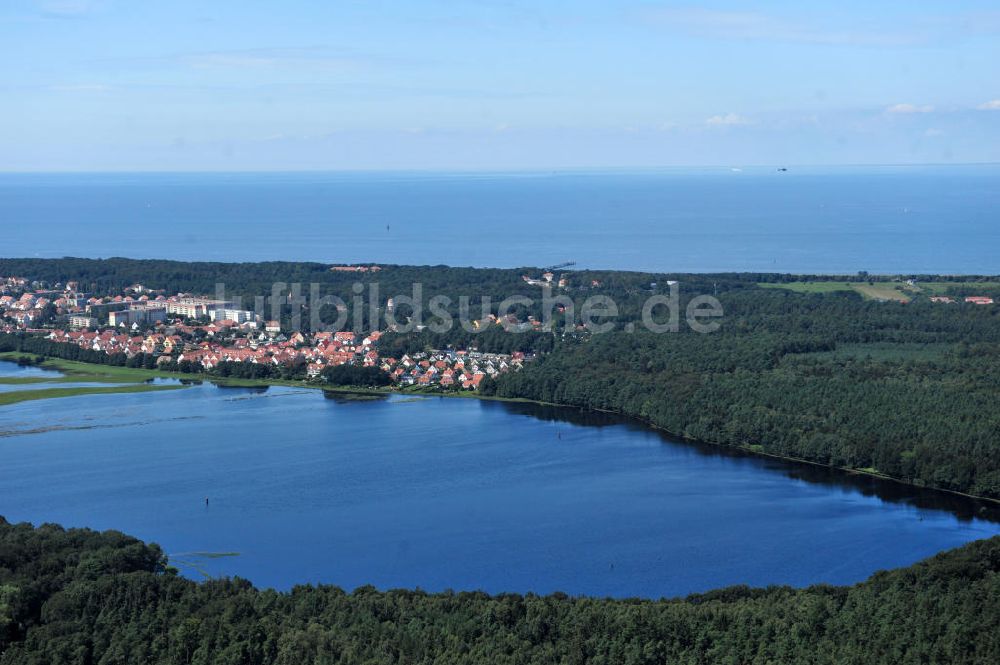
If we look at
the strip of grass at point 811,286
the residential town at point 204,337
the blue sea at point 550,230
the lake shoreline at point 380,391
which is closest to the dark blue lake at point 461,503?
the lake shoreline at point 380,391

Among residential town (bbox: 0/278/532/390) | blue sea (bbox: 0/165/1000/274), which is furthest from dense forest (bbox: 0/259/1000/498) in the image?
blue sea (bbox: 0/165/1000/274)

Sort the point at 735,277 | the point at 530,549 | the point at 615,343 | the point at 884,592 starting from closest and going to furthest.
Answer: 1. the point at 884,592
2. the point at 530,549
3. the point at 615,343
4. the point at 735,277

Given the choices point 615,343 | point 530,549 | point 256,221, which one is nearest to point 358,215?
point 256,221

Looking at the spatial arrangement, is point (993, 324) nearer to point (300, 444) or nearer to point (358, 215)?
point (300, 444)

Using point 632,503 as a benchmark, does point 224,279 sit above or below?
above

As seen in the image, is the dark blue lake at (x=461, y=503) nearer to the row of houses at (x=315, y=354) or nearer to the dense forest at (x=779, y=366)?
the dense forest at (x=779, y=366)

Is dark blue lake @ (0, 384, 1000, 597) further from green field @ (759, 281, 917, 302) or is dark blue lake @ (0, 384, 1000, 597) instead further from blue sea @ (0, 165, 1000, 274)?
blue sea @ (0, 165, 1000, 274)

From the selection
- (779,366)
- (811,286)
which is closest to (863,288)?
(811,286)
